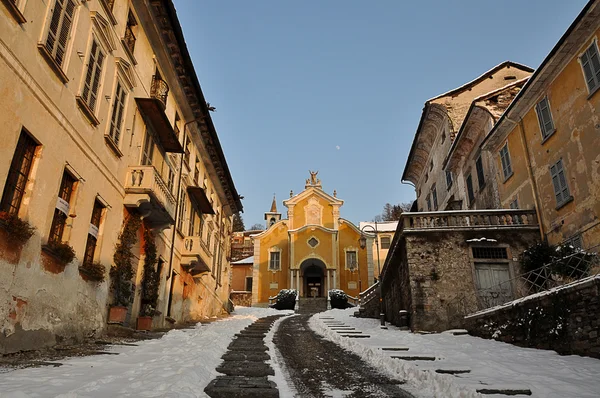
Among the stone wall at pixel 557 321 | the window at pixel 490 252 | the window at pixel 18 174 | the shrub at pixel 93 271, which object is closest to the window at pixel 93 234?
the shrub at pixel 93 271

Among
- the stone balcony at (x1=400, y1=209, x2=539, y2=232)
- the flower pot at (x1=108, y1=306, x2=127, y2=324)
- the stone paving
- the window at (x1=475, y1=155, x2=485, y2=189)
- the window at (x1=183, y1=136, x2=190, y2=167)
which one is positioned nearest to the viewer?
the stone paving

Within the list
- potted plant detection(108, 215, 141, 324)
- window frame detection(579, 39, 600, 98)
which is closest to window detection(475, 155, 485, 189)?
window frame detection(579, 39, 600, 98)

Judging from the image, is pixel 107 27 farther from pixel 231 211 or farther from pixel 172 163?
pixel 231 211

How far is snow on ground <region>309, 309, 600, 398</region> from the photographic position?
6.79 m

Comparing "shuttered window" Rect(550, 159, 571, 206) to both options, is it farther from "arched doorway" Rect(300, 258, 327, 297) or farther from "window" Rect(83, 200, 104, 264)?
"arched doorway" Rect(300, 258, 327, 297)

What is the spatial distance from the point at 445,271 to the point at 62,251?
12.8 m

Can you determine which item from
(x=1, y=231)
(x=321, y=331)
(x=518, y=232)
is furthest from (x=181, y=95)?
(x=518, y=232)

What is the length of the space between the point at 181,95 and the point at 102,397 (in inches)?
648

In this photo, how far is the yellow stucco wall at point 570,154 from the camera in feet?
44.3

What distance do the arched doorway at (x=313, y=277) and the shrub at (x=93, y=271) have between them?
35933mm

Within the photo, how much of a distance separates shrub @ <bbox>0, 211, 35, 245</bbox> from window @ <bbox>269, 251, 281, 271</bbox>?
39.8m

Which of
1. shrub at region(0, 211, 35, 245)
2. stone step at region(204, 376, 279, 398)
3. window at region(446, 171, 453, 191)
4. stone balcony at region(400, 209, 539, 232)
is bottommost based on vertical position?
stone step at region(204, 376, 279, 398)

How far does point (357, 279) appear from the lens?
46.2 metres

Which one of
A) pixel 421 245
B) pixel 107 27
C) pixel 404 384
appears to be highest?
pixel 107 27
